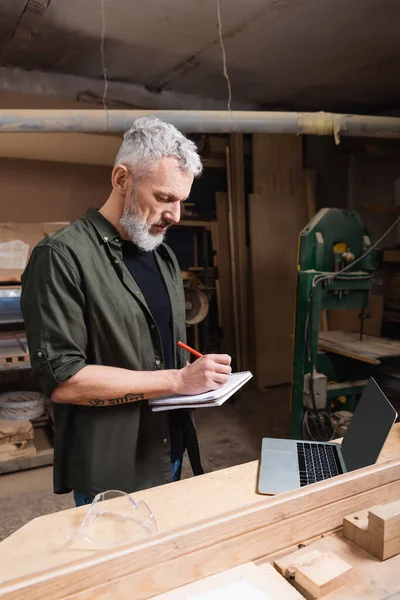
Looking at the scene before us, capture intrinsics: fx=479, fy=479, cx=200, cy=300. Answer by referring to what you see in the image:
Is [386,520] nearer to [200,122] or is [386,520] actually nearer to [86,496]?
[86,496]

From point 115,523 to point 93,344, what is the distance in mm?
426

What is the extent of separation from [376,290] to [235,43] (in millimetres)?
2313

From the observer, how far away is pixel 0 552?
0.88 meters

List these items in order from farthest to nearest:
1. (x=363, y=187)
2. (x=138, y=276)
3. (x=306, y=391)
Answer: (x=363, y=187) → (x=306, y=391) → (x=138, y=276)

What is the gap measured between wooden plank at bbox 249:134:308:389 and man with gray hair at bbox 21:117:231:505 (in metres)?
3.05

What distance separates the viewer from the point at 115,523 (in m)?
0.98

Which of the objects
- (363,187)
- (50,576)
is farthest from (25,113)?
(363,187)

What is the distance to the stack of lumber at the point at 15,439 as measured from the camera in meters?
2.84

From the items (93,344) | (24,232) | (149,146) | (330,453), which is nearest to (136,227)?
(149,146)

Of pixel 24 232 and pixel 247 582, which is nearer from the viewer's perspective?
pixel 247 582

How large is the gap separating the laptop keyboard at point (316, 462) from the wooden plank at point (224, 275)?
2.99m

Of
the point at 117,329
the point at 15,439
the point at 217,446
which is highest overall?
the point at 117,329

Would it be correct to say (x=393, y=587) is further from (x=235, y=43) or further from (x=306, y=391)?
(x=235, y=43)

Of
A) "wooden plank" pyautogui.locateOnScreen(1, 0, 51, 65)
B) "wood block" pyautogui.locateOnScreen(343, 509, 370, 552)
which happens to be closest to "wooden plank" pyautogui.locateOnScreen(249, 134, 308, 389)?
"wooden plank" pyautogui.locateOnScreen(1, 0, 51, 65)
